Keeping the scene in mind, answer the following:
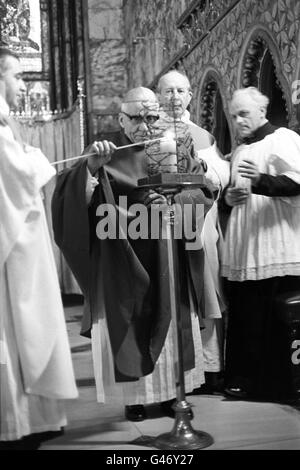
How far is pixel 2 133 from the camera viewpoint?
2.44 metres

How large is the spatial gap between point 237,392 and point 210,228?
946 millimetres

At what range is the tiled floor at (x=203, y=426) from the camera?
271 cm

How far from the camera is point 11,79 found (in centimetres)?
248

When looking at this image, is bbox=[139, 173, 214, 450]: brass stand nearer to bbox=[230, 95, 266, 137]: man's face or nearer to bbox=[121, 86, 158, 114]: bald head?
bbox=[121, 86, 158, 114]: bald head

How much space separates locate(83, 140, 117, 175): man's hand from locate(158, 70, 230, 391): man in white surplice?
86 centimetres

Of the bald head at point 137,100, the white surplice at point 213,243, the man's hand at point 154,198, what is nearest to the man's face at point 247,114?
the white surplice at point 213,243

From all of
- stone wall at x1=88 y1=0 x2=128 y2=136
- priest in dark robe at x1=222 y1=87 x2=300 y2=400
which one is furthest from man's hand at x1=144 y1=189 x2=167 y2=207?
stone wall at x1=88 y1=0 x2=128 y2=136

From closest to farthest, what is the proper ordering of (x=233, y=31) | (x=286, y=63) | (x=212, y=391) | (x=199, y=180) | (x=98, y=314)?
(x=199, y=180)
(x=98, y=314)
(x=212, y=391)
(x=286, y=63)
(x=233, y=31)

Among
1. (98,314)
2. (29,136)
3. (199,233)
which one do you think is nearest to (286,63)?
(199,233)

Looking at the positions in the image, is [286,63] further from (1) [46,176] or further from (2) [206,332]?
(1) [46,176]

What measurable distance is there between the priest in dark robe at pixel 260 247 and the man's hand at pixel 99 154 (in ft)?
2.89

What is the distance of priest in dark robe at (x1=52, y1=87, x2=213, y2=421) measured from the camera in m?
2.94

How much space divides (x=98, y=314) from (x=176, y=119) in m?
1.02

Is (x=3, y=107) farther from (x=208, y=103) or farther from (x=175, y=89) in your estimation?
(x=208, y=103)
